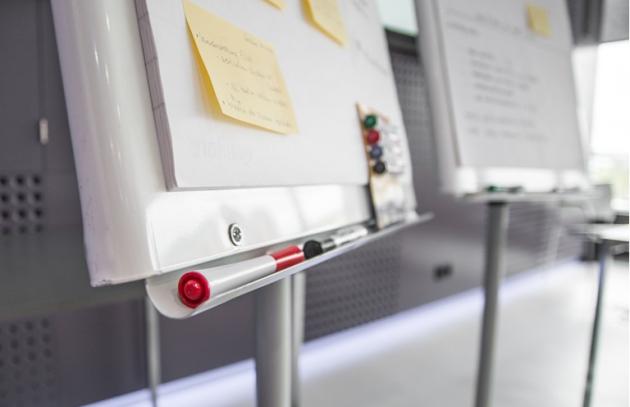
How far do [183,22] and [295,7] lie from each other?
235 mm

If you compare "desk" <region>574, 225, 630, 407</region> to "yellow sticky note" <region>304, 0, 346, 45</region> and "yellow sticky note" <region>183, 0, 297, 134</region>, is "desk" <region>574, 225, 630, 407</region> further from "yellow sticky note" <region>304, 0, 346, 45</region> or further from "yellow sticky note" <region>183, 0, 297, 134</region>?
"yellow sticky note" <region>183, 0, 297, 134</region>

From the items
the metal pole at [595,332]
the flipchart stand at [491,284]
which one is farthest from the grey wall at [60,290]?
the metal pole at [595,332]

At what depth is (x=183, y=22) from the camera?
0.40m

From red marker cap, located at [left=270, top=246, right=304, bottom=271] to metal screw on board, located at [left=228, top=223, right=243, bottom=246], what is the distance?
4cm

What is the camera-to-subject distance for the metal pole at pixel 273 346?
0.51 metres

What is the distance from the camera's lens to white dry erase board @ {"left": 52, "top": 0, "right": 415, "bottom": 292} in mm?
339

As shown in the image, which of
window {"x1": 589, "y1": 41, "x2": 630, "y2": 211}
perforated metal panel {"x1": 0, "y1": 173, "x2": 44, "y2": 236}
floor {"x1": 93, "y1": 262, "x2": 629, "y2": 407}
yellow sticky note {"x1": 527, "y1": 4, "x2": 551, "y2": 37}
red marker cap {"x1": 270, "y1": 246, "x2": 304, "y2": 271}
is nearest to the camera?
red marker cap {"x1": 270, "y1": 246, "x2": 304, "y2": 271}

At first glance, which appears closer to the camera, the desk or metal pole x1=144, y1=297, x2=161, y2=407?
the desk

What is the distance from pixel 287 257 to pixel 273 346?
12 cm

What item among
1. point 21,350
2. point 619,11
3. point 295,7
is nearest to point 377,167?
point 295,7

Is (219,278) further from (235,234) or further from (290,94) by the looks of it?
(290,94)

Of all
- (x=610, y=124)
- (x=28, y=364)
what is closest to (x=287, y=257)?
(x=28, y=364)

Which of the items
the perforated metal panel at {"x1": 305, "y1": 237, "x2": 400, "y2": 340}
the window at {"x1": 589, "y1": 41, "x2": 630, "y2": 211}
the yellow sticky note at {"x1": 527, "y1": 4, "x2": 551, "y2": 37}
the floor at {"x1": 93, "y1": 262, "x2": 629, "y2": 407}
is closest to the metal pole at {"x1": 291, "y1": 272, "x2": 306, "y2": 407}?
the floor at {"x1": 93, "y1": 262, "x2": 629, "y2": 407}

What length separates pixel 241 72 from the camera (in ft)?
1.49
